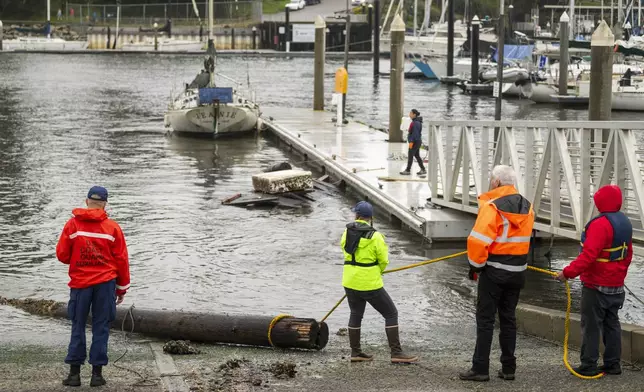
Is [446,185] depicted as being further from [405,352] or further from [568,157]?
[405,352]

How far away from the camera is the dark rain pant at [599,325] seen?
408 inches

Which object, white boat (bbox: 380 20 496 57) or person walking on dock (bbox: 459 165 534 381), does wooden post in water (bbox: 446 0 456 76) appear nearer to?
white boat (bbox: 380 20 496 57)

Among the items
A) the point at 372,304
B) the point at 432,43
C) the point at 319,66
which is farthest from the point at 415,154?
the point at 432,43

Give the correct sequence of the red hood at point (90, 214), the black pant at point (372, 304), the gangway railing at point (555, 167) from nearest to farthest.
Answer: the red hood at point (90, 214) → the black pant at point (372, 304) → the gangway railing at point (555, 167)

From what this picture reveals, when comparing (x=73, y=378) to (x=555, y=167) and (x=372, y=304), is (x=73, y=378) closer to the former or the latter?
(x=372, y=304)

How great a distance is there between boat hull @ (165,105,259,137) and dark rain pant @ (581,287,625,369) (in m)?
28.2

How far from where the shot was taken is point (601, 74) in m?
23.3

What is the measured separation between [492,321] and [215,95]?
28.6 meters

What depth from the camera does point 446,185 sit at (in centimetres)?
2030

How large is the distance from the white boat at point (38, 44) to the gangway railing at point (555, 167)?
9642 centimetres

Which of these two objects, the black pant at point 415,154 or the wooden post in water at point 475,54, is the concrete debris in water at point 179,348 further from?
the wooden post in water at point 475,54

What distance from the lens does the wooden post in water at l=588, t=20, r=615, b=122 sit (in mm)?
23094

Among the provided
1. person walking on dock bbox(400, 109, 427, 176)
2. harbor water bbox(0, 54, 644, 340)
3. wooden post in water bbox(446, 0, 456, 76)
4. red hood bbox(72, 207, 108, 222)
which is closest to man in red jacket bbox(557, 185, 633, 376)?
harbor water bbox(0, 54, 644, 340)

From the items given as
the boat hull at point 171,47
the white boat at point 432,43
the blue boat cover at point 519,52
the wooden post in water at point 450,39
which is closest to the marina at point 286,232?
the wooden post in water at point 450,39
